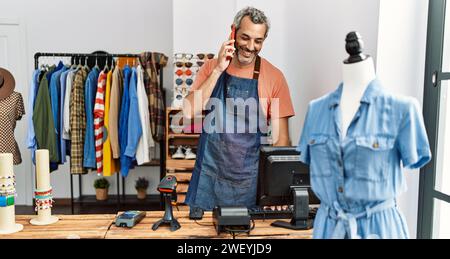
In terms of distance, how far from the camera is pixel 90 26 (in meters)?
3.52

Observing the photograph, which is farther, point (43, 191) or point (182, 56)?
point (182, 56)

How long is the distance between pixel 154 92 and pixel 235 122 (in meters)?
1.38

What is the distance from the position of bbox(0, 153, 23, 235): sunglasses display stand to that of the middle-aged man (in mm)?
753

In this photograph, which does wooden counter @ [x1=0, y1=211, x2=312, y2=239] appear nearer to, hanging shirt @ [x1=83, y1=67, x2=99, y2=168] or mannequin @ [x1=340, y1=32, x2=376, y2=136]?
mannequin @ [x1=340, y1=32, x2=376, y2=136]

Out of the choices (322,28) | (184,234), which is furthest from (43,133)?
(322,28)

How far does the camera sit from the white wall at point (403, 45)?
3.94 ft

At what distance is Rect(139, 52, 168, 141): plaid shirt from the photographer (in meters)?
2.88

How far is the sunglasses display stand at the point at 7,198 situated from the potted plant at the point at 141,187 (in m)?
2.39

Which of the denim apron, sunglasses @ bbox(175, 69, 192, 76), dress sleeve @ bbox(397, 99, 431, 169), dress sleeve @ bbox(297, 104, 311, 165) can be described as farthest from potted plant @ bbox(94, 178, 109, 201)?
dress sleeve @ bbox(397, 99, 431, 169)

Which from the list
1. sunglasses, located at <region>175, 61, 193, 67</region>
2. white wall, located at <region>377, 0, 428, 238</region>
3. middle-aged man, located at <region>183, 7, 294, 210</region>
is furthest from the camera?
sunglasses, located at <region>175, 61, 193, 67</region>

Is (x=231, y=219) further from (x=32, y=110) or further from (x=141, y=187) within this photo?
(x=141, y=187)

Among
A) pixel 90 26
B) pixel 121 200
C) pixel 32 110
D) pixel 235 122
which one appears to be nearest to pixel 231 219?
pixel 235 122

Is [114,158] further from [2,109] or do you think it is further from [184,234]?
[184,234]

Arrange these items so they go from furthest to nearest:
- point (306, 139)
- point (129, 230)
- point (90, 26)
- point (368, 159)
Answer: point (90, 26) → point (129, 230) → point (306, 139) → point (368, 159)
